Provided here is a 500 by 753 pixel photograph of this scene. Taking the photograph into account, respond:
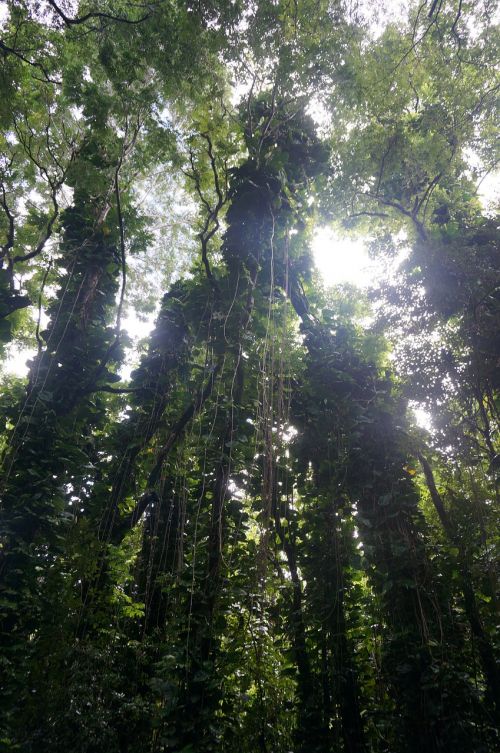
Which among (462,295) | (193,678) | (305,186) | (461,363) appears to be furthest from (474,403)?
(193,678)

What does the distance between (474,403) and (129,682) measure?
464cm

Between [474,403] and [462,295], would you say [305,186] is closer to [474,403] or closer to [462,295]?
[462,295]

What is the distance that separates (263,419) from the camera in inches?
151

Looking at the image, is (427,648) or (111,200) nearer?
(427,648)

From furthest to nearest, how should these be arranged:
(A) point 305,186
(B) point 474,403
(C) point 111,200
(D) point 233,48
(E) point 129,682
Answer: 1. (C) point 111,200
2. (A) point 305,186
3. (D) point 233,48
4. (B) point 474,403
5. (E) point 129,682

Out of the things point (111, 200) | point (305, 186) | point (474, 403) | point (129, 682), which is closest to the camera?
point (129, 682)

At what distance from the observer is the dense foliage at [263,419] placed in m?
3.34

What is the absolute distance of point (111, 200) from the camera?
22.5 feet

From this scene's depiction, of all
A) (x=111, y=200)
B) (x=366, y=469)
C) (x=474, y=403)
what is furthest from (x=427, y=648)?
(x=111, y=200)

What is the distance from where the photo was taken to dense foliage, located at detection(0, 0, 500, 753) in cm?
334

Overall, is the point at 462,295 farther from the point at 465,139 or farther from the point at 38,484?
the point at 38,484

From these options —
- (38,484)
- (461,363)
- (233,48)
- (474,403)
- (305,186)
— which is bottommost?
(38,484)

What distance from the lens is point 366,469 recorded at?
4.36 metres

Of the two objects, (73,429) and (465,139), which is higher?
(465,139)
